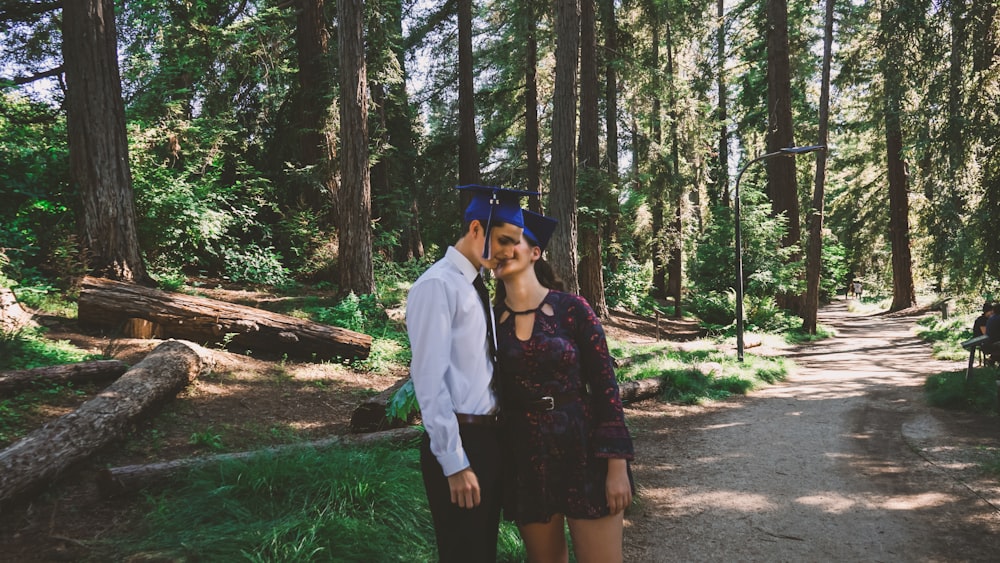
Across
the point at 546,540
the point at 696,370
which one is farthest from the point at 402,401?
the point at 696,370

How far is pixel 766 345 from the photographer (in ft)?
59.2

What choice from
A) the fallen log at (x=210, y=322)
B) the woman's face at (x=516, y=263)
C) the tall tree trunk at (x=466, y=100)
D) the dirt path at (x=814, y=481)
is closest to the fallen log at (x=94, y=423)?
the fallen log at (x=210, y=322)

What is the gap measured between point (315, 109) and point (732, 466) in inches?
523

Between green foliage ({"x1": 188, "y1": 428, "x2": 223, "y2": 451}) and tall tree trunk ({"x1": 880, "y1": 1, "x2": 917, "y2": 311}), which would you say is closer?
green foliage ({"x1": 188, "y1": 428, "x2": 223, "y2": 451})

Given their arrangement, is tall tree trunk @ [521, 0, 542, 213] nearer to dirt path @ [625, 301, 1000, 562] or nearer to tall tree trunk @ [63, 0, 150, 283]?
dirt path @ [625, 301, 1000, 562]

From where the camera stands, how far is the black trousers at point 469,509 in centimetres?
233

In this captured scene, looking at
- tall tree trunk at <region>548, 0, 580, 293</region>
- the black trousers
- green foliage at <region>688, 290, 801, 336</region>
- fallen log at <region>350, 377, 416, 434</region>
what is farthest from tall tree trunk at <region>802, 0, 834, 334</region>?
the black trousers

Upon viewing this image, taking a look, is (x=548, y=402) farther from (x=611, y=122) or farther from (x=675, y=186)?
(x=611, y=122)

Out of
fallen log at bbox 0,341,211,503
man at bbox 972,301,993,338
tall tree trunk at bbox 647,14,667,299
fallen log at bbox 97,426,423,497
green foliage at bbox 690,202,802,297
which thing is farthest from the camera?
tall tree trunk at bbox 647,14,667,299

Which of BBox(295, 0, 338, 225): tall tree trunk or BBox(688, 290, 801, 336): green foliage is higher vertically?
BBox(295, 0, 338, 225): tall tree trunk

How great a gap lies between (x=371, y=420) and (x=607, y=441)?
14.2 feet

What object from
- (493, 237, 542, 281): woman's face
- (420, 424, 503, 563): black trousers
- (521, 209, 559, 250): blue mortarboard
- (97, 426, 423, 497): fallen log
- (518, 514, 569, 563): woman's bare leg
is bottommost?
(97, 426, 423, 497): fallen log

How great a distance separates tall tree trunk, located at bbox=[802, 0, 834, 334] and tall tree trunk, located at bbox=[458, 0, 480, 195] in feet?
37.5

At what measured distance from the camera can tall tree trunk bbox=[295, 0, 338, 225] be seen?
15.3 m
